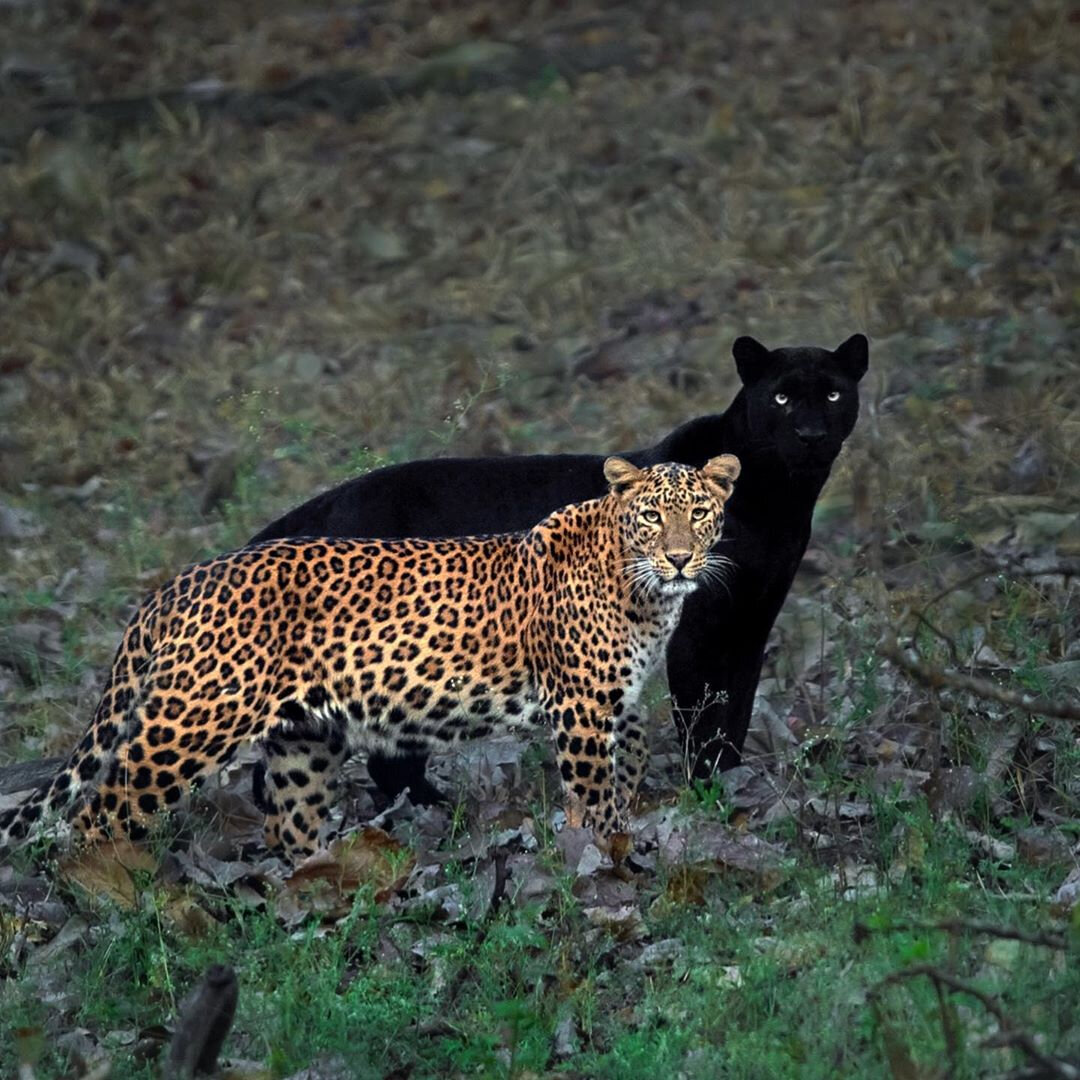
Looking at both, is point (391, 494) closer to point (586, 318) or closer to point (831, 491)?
point (831, 491)

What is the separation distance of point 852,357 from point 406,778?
2.59 m

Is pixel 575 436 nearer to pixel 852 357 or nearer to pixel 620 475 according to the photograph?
pixel 852 357

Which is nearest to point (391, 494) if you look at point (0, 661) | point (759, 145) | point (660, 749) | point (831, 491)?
point (660, 749)

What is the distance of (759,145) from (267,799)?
413 inches

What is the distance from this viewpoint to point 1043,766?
25.5 feet

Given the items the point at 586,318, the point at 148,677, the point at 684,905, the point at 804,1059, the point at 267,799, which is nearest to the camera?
the point at 804,1059

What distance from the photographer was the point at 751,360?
29.0 feet

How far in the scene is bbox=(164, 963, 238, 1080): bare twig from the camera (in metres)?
5.16

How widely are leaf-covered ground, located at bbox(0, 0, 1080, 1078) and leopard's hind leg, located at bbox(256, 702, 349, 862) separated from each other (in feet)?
0.73

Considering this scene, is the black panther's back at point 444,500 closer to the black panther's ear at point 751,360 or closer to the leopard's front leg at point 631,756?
the black panther's ear at point 751,360

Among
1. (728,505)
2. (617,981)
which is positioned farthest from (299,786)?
(728,505)

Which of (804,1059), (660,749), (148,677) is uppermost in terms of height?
(148,677)

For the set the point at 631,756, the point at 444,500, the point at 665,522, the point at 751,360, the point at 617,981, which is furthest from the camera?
the point at 444,500

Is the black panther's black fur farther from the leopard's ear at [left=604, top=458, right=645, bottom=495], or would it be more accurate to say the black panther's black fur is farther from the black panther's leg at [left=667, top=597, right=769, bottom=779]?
the leopard's ear at [left=604, top=458, right=645, bottom=495]
